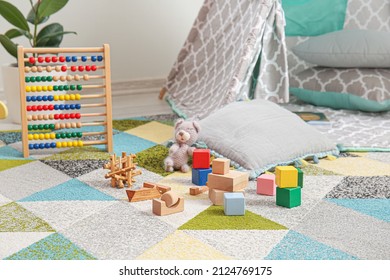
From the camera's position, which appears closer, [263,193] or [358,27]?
[263,193]

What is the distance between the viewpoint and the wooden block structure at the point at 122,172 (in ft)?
4.55

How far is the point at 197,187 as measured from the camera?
1355 mm

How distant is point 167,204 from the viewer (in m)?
1.22

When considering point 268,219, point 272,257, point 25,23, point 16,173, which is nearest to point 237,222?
point 268,219

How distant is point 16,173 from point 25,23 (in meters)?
0.68

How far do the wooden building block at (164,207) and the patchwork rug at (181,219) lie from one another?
2 cm

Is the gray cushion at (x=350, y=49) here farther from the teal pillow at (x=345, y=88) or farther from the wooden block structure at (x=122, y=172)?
the wooden block structure at (x=122, y=172)

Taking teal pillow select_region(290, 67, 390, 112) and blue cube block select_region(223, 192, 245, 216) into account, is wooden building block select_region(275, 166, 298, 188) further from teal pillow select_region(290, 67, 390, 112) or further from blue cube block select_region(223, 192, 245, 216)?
teal pillow select_region(290, 67, 390, 112)

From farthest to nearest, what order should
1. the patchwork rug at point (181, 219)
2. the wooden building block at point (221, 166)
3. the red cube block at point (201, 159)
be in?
1. the red cube block at point (201, 159)
2. the wooden building block at point (221, 166)
3. the patchwork rug at point (181, 219)

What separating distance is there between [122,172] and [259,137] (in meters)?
0.41

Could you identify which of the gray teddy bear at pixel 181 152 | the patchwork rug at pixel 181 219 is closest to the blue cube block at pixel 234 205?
the patchwork rug at pixel 181 219

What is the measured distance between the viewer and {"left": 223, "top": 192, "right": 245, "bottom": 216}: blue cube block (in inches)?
47.4

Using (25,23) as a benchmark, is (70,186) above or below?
below

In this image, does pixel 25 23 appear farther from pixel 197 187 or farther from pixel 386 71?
pixel 386 71
